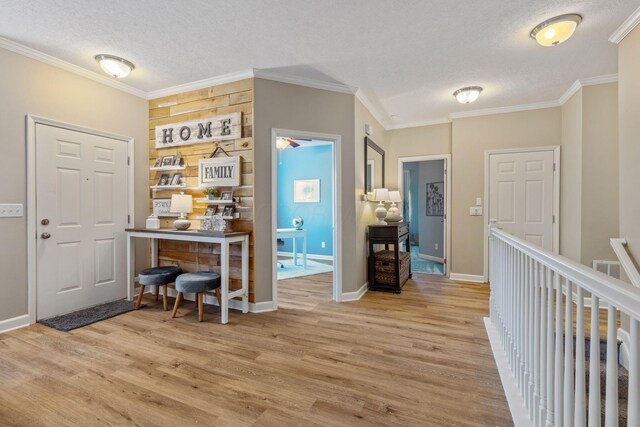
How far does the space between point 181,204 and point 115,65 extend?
1.47 metres

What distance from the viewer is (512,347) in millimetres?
1988

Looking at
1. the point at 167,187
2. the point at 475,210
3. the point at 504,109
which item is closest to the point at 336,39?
the point at 167,187

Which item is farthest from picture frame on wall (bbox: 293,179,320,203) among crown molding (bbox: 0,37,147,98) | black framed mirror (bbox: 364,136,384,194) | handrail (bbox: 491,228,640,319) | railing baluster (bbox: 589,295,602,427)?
railing baluster (bbox: 589,295,602,427)

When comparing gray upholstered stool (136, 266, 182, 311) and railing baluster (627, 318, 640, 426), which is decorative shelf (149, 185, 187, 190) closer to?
gray upholstered stool (136, 266, 182, 311)

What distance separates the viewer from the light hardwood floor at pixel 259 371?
67.1 inches

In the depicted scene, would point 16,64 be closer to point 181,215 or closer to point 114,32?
point 114,32

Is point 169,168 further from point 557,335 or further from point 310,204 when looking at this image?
point 557,335

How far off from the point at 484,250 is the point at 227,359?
12.8 feet

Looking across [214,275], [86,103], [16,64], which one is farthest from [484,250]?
[16,64]

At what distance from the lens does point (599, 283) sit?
2.94ft

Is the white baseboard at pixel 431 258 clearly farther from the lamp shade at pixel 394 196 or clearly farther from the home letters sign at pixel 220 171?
the home letters sign at pixel 220 171

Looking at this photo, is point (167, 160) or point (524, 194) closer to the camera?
point (167, 160)

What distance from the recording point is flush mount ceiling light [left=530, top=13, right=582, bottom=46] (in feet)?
7.78

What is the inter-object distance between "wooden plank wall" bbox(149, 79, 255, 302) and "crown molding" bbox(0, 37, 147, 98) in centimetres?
31
